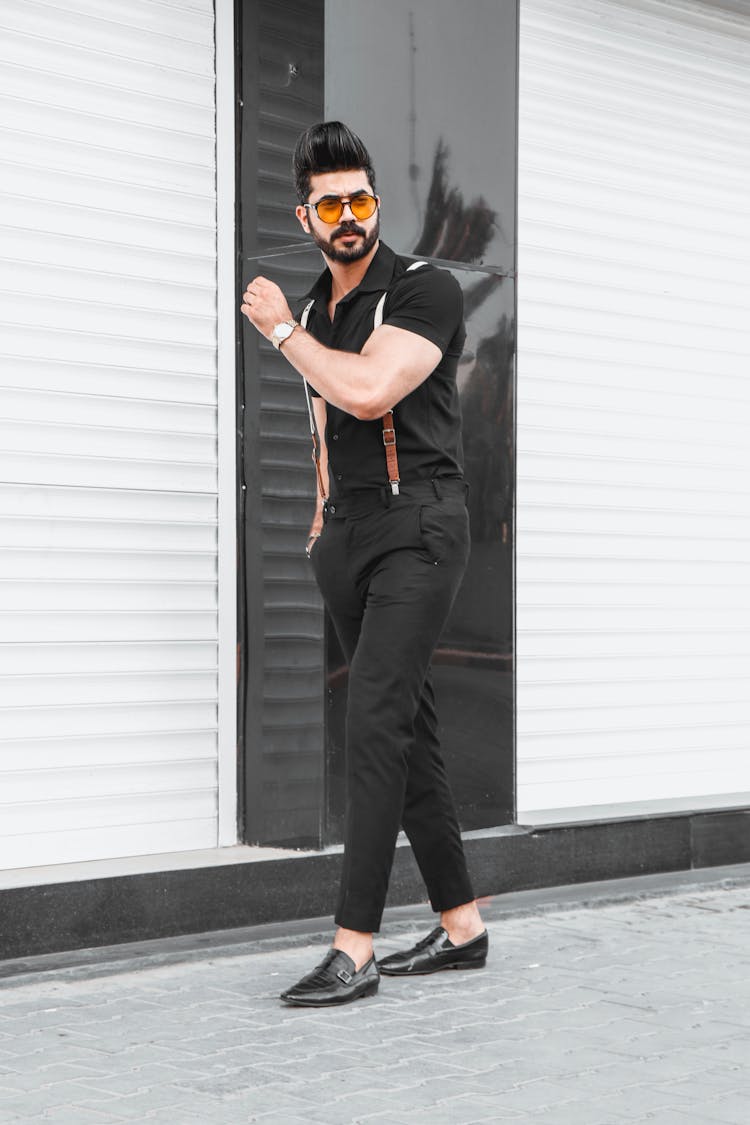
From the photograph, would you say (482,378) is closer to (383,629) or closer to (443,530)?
(443,530)

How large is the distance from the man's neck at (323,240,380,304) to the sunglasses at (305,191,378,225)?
132 millimetres

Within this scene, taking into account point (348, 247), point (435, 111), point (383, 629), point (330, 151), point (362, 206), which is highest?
point (435, 111)

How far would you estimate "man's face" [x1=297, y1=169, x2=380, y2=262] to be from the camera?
15.1 ft

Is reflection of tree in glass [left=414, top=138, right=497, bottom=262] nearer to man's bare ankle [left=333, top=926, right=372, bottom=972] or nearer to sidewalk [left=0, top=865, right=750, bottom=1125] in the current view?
sidewalk [left=0, top=865, right=750, bottom=1125]

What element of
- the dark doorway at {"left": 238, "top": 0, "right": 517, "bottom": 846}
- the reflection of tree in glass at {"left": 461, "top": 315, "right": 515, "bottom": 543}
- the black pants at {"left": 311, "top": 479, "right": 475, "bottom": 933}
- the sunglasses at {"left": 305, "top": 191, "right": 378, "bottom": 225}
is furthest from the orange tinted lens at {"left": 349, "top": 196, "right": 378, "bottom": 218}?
the reflection of tree in glass at {"left": 461, "top": 315, "right": 515, "bottom": 543}

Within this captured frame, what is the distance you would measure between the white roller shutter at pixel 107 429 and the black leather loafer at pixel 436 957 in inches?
40.2

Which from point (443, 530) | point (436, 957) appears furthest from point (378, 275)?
point (436, 957)

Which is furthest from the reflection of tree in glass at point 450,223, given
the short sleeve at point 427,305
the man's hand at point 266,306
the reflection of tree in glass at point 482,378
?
the man's hand at point 266,306

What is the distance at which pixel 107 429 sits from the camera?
5.44 meters

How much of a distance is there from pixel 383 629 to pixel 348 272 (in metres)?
1.00

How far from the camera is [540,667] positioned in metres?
6.77

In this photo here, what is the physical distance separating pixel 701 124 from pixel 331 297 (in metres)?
3.15

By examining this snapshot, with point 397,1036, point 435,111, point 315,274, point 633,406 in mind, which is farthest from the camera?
point 633,406

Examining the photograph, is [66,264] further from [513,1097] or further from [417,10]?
[513,1097]
